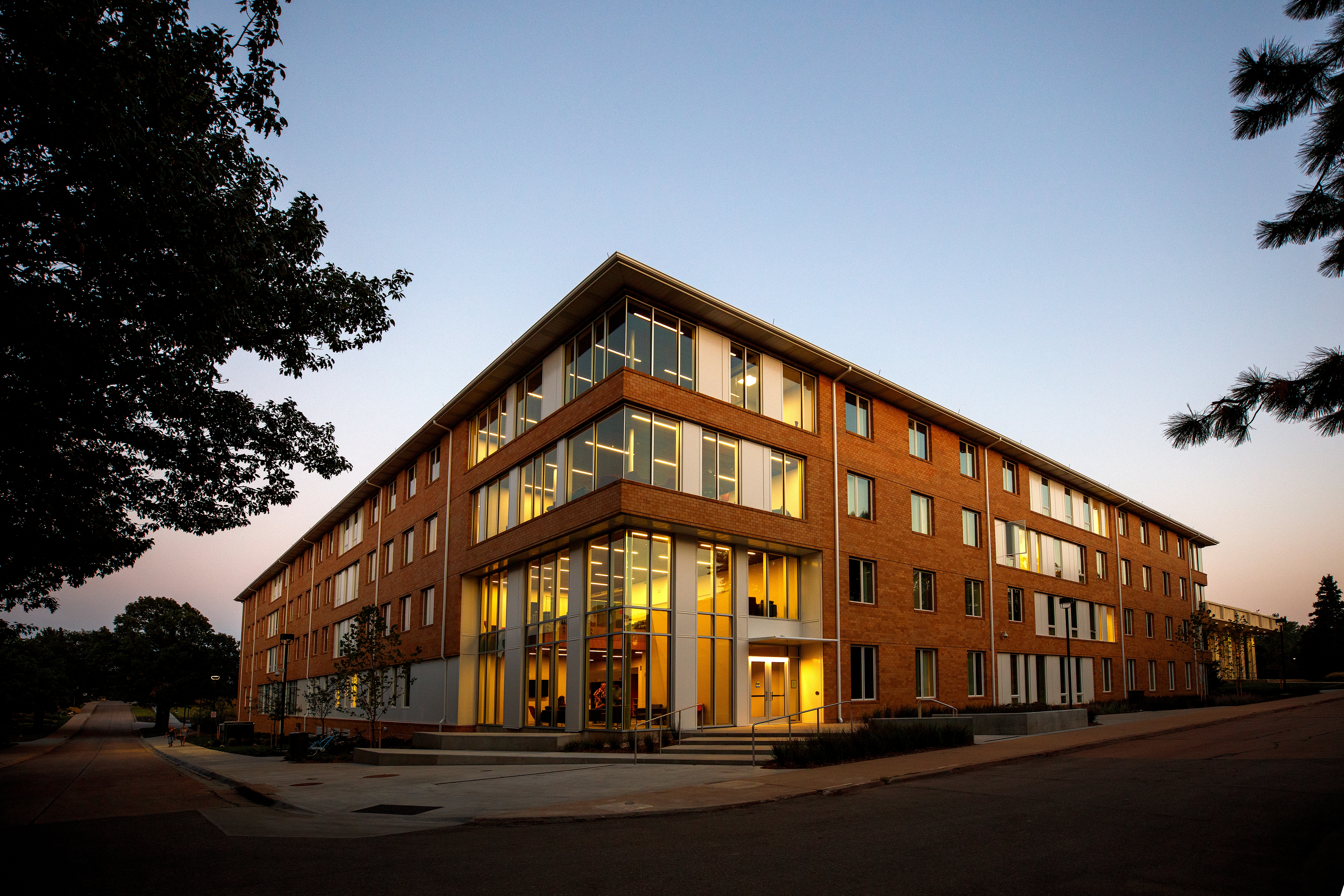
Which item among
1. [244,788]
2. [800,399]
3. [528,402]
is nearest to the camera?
[244,788]

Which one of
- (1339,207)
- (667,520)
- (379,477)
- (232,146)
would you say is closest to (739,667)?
(667,520)

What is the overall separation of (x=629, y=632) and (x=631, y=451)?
4904mm

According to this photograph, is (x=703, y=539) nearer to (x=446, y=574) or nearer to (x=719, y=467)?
(x=719, y=467)

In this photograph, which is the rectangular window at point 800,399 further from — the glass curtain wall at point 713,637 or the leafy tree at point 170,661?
the leafy tree at point 170,661

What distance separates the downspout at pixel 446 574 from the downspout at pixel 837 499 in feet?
47.2

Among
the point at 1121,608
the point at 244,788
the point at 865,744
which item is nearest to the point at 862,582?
the point at 865,744

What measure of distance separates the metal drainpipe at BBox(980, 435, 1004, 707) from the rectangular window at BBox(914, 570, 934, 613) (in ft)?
14.3

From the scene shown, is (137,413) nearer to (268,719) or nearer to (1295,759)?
(1295,759)

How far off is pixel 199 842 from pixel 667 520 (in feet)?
45.2

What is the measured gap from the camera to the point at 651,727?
21.8m

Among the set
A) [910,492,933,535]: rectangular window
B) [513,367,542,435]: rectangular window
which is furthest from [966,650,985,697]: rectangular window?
[513,367,542,435]: rectangular window

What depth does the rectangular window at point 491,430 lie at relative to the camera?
101ft

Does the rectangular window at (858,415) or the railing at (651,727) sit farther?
the rectangular window at (858,415)

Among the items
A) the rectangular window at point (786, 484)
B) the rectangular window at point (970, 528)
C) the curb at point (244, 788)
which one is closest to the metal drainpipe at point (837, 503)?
the rectangular window at point (786, 484)
